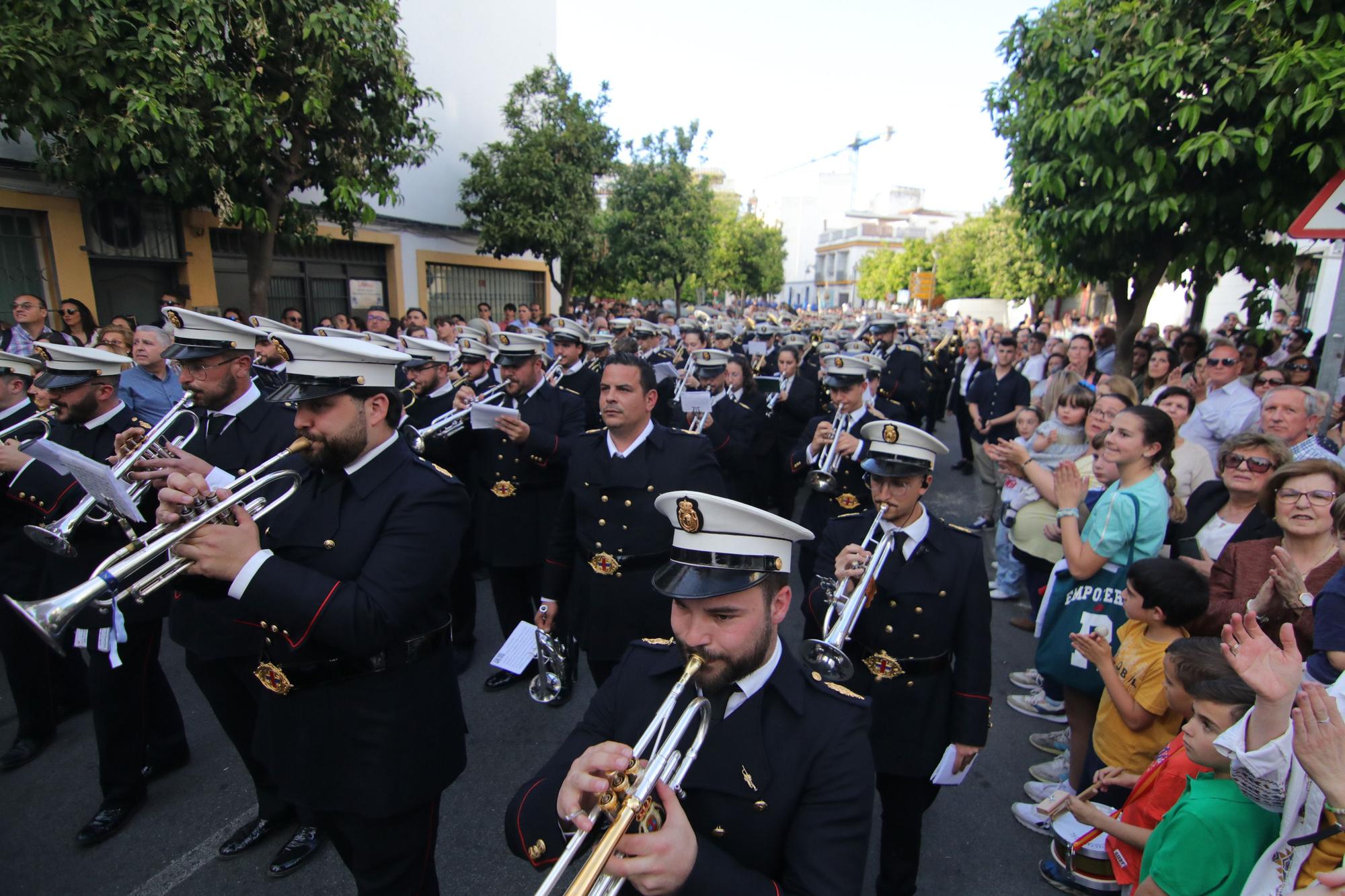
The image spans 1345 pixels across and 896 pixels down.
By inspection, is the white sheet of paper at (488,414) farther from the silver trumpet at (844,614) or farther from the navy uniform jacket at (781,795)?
the navy uniform jacket at (781,795)

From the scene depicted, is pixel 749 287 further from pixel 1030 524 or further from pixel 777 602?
pixel 777 602

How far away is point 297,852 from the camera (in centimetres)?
357

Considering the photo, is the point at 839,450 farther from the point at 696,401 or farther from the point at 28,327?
the point at 28,327

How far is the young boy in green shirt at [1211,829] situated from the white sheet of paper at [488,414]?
3544mm

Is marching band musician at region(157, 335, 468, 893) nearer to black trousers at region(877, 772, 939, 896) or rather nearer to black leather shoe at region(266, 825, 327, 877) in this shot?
black leather shoe at region(266, 825, 327, 877)

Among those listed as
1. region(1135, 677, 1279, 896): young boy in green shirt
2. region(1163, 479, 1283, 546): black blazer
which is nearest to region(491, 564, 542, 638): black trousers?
region(1135, 677, 1279, 896): young boy in green shirt

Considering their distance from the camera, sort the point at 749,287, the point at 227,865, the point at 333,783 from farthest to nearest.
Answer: the point at 749,287
the point at 227,865
the point at 333,783

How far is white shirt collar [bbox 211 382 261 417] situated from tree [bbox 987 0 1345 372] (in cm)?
651

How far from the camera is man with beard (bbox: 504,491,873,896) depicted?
1771mm

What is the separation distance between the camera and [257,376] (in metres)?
5.99

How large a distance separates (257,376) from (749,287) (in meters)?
40.0

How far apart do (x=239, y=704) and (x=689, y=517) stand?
9.71ft

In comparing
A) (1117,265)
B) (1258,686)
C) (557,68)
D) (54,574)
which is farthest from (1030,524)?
(557,68)

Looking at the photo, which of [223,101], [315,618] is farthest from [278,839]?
[223,101]
